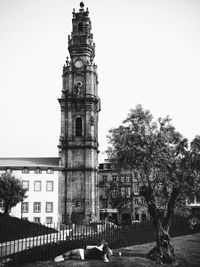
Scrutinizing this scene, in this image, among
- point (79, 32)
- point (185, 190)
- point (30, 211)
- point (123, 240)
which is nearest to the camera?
point (185, 190)

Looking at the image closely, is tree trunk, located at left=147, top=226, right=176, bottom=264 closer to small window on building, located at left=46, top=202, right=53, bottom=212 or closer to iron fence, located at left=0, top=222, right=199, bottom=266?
iron fence, located at left=0, top=222, right=199, bottom=266

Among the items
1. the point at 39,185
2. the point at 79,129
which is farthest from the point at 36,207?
the point at 79,129

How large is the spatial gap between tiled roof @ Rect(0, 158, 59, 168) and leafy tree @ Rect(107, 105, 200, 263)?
108 feet

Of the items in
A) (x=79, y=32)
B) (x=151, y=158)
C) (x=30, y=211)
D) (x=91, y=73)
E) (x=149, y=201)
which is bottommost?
(x=30, y=211)

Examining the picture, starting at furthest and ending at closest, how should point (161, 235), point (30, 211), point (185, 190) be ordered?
1. point (30, 211)
2. point (185, 190)
3. point (161, 235)

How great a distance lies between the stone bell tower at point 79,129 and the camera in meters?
49.4

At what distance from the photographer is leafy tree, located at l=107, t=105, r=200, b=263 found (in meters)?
18.3

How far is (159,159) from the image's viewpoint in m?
18.5

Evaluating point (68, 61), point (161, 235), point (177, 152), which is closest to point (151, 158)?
point (177, 152)

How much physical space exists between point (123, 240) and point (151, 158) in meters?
7.25

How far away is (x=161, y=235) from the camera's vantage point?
18.0m

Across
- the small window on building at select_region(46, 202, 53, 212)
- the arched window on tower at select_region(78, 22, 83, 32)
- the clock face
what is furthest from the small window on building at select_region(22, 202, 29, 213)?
the arched window on tower at select_region(78, 22, 83, 32)

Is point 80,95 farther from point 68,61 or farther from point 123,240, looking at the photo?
point 123,240

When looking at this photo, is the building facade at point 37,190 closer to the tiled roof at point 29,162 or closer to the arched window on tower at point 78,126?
the tiled roof at point 29,162
